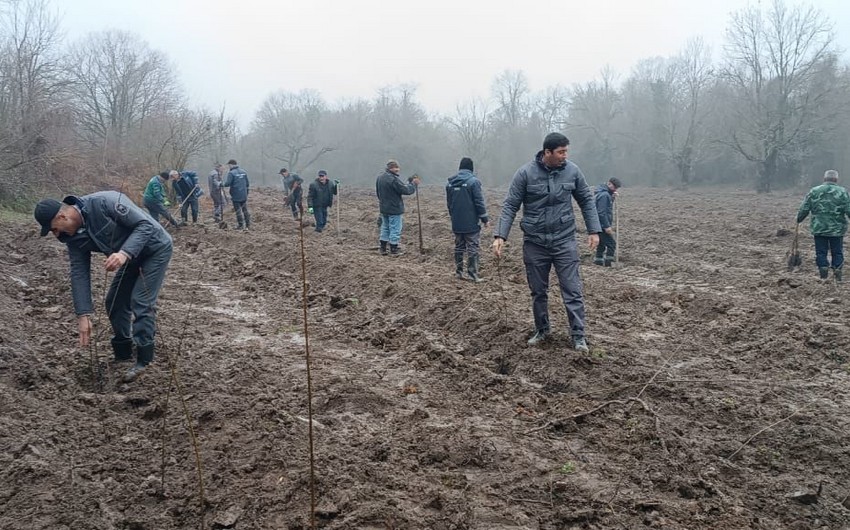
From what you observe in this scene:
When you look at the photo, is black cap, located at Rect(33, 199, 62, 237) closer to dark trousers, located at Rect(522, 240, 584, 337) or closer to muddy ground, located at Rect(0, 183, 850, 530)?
muddy ground, located at Rect(0, 183, 850, 530)

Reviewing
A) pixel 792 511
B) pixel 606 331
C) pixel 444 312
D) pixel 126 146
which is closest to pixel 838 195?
pixel 606 331

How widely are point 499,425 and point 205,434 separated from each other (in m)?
1.93

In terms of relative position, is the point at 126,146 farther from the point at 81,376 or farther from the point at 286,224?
the point at 81,376

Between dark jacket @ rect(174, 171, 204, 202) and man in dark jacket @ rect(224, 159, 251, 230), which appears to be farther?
dark jacket @ rect(174, 171, 204, 202)

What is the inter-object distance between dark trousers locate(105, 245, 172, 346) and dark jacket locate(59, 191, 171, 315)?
0.16 m

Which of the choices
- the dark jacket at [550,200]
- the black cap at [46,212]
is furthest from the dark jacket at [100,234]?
the dark jacket at [550,200]

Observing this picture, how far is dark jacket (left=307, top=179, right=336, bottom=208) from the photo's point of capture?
1495 cm

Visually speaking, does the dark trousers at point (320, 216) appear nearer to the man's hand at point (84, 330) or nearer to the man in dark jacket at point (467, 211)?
the man in dark jacket at point (467, 211)

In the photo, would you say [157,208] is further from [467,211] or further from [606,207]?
[606,207]

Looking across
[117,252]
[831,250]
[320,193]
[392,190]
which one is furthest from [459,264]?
[320,193]

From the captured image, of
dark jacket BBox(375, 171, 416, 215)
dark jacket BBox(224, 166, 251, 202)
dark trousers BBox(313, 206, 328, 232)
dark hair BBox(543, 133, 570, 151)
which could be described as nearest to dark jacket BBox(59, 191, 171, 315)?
dark hair BBox(543, 133, 570, 151)

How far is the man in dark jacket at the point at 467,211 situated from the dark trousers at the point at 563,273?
332cm

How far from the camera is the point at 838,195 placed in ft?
29.6

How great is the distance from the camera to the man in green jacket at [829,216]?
902 cm
